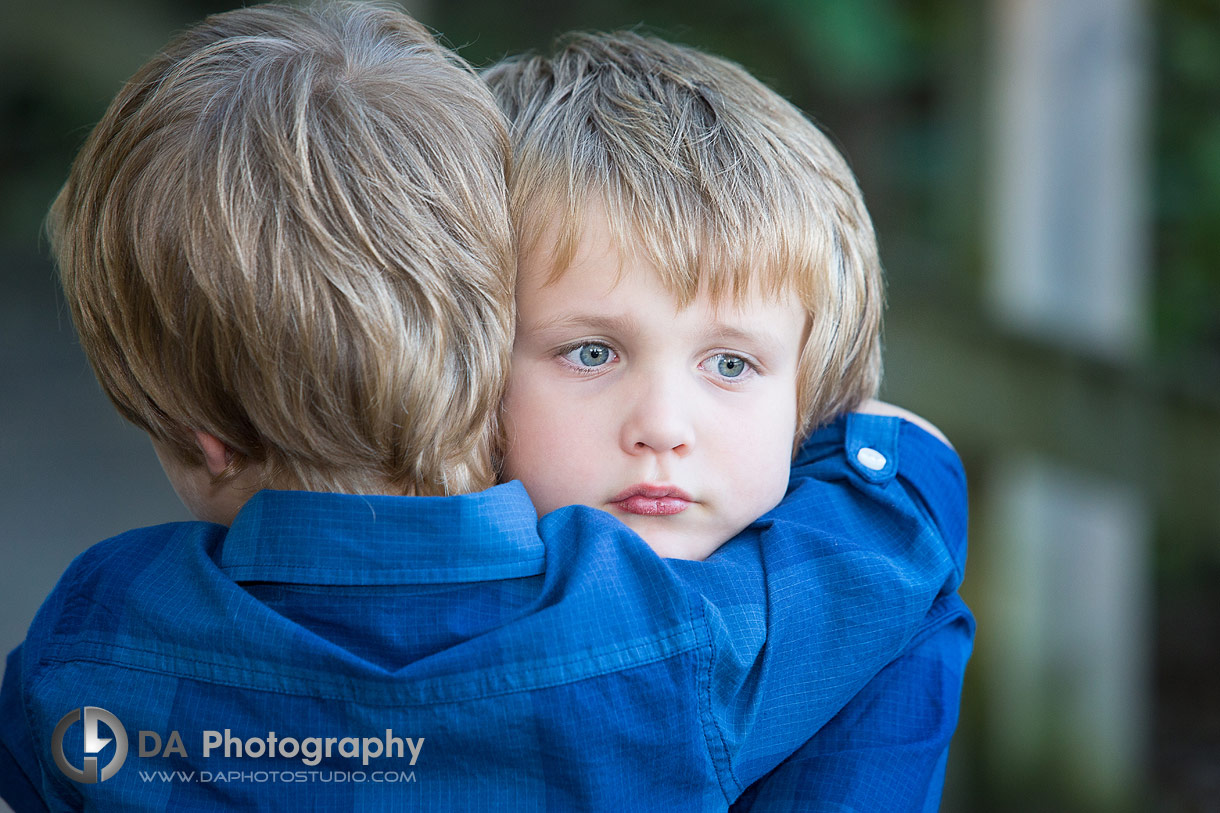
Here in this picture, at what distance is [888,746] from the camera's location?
88 cm

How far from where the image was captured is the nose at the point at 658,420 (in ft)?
2.82

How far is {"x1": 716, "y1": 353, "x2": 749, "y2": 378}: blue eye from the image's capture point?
2.99 ft

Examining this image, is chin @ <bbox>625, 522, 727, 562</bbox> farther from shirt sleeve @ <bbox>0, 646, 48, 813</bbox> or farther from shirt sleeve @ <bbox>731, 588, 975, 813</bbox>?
shirt sleeve @ <bbox>0, 646, 48, 813</bbox>

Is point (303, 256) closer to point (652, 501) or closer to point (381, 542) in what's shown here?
point (381, 542)

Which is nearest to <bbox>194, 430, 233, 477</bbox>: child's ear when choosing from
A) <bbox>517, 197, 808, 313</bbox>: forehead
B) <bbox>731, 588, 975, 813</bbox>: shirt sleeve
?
<bbox>517, 197, 808, 313</bbox>: forehead

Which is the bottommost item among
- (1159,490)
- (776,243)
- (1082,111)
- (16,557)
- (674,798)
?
(16,557)

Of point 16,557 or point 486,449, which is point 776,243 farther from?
point 16,557

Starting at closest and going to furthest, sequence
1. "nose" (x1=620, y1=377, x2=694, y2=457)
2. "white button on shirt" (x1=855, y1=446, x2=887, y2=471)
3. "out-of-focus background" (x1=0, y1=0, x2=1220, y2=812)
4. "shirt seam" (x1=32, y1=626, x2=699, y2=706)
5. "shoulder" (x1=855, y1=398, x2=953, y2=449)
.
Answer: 1. "shirt seam" (x1=32, y1=626, x2=699, y2=706)
2. "nose" (x1=620, y1=377, x2=694, y2=457)
3. "white button on shirt" (x1=855, y1=446, x2=887, y2=471)
4. "shoulder" (x1=855, y1=398, x2=953, y2=449)
5. "out-of-focus background" (x1=0, y1=0, x2=1220, y2=812)

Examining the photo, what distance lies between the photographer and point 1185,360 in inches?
112

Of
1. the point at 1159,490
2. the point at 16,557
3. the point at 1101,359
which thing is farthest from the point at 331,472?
the point at 16,557

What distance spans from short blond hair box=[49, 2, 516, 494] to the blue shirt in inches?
2.2

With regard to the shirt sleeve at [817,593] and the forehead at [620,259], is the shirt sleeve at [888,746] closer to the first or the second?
the shirt sleeve at [817,593]

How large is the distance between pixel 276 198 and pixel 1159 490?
1.73 metres

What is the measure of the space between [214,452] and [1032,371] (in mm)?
1338
